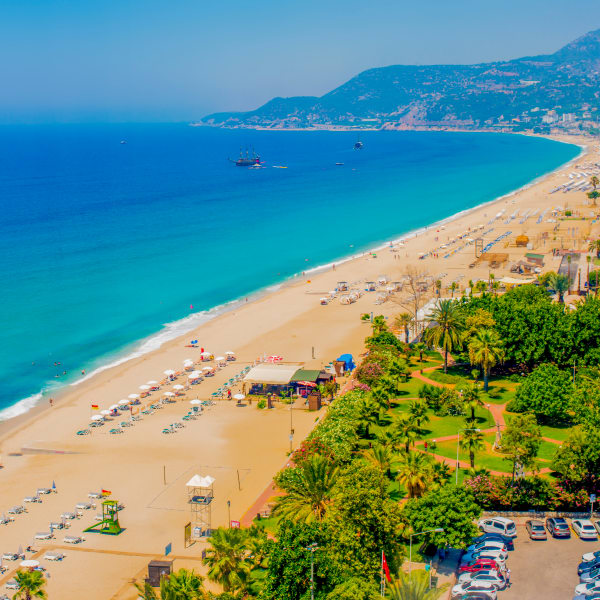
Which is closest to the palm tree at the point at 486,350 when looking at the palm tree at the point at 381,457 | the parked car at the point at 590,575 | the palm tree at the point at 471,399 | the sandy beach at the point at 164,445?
the palm tree at the point at 471,399

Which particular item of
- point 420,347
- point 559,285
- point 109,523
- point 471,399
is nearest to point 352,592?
point 109,523

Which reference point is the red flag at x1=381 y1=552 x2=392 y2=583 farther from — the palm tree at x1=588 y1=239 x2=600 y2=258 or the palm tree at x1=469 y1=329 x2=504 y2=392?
the palm tree at x1=588 y1=239 x2=600 y2=258

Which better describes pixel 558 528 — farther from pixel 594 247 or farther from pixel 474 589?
pixel 594 247

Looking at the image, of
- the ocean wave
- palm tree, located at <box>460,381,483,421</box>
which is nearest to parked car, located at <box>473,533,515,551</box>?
palm tree, located at <box>460,381,483,421</box>

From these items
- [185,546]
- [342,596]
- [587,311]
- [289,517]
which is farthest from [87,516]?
[587,311]

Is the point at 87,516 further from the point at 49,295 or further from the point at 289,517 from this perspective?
the point at 49,295

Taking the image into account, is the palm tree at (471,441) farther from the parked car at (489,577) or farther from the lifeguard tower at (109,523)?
the lifeguard tower at (109,523)
